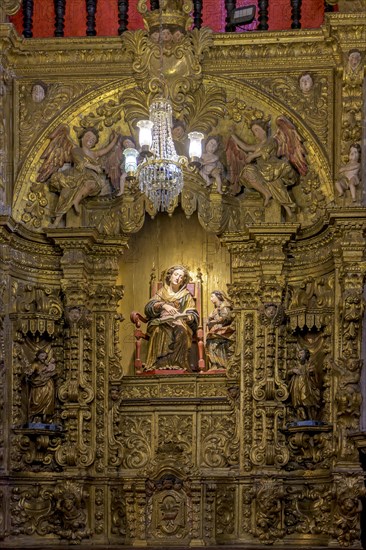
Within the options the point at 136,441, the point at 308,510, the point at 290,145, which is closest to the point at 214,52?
the point at 290,145

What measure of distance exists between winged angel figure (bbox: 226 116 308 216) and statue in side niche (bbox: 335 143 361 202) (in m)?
0.82

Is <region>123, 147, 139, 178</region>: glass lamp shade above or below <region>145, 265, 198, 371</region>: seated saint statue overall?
above

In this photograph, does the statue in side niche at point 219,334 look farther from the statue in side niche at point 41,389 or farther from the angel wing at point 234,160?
the statue in side niche at point 41,389

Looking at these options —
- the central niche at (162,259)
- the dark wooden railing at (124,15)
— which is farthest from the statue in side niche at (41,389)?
the dark wooden railing at (124,15)

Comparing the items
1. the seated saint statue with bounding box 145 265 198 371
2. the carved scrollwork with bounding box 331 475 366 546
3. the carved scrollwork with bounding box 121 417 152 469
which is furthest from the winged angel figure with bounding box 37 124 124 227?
the carved scrollwork with bounding box 331 475 366 546

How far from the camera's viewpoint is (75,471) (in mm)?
22391

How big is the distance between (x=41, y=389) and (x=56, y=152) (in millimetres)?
3591

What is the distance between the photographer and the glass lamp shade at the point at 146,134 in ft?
68.4

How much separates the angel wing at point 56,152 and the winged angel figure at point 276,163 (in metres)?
2.64

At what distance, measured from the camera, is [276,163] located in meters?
22.9

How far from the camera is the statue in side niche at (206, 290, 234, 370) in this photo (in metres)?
23.2

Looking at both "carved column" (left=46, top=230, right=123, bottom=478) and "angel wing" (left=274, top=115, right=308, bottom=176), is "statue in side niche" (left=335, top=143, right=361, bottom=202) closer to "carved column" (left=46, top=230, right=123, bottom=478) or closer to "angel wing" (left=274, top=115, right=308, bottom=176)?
"angel wing" (left=274, top=115, right=308, bottom=176)

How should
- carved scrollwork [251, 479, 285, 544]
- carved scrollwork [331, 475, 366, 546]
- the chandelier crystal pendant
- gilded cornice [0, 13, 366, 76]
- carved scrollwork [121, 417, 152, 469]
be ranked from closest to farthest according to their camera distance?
1. the chandelier crystal pendant
2. carved scrollwork [331, 475, 366, 546]
3. carved scrollwork [251, 479, 285, 544]
4. carved scrollwork [121, 417, 152, 469]
5. gilded cornice [0, 13, 366, 76]

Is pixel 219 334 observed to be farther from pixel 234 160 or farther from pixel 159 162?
pixel 159 162
